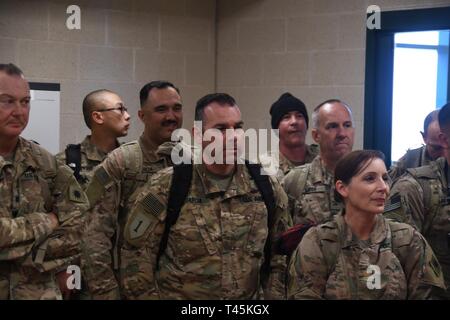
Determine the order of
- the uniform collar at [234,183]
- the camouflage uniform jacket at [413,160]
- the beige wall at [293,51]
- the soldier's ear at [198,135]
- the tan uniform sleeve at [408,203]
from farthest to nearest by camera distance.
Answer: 1. the beige wall at [293,51]
2. the camouflage uniform jacket at [413,160]
3. the tan uniform sleeve at [408,203]
4. the soldier's ear at [198,135]
5. the uniform collar at [234,183]

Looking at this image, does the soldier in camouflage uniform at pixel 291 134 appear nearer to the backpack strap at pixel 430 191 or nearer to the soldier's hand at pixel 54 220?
the backpack strap at pixel 430 191

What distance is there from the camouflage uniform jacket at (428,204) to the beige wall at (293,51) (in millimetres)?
2094

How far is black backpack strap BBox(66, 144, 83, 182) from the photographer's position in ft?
12.6

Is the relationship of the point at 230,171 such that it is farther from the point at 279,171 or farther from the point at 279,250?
the point at 279,171

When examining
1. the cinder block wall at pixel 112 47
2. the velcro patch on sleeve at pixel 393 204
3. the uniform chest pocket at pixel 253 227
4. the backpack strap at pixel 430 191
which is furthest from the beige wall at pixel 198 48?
the uniform chest pocket at pixel 253 227

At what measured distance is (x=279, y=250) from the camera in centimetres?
266

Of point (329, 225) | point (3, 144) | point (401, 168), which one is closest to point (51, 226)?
point (3, 144)

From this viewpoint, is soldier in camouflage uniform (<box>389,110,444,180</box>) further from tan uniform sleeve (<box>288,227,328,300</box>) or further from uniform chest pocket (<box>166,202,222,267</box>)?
uniform chest pocket (<box>166,202,222,267</box>)

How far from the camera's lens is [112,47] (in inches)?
210

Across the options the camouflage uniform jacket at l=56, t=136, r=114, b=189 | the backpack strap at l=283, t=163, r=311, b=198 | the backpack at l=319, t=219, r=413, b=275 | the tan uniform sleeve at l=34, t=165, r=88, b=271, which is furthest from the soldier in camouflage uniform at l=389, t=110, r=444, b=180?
the tan uniform sleeve at l=34, t=165, r=88, b=271

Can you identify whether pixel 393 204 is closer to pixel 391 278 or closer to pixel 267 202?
pixel 391 278

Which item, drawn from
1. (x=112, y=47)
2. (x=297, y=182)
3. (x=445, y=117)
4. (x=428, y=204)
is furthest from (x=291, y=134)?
(x=112, y=47)

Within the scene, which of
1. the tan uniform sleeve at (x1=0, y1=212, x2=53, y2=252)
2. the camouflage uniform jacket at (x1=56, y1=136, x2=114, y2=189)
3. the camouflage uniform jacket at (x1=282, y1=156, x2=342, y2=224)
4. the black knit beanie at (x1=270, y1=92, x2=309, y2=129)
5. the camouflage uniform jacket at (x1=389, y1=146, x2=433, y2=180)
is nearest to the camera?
the tan uniform sleeve at (x1=0, y1=212, x2=53, y2=252)

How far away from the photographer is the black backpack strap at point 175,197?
2.56 metres
